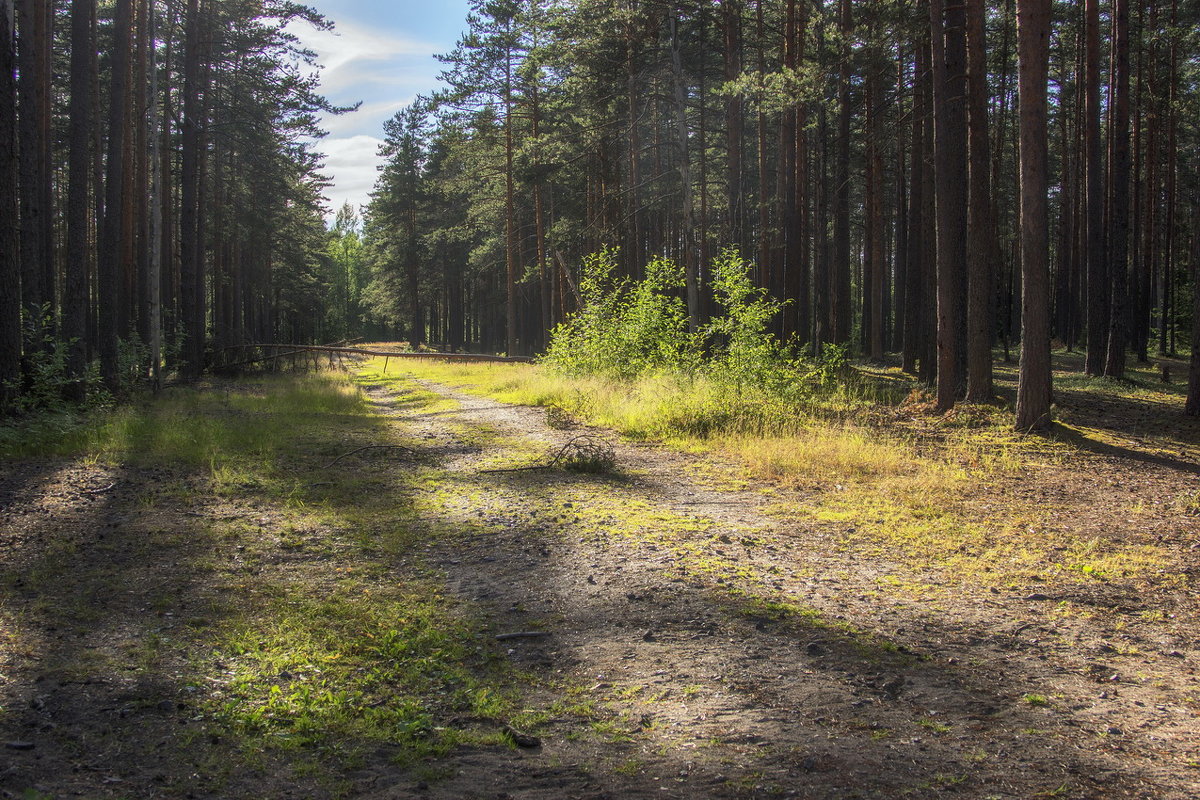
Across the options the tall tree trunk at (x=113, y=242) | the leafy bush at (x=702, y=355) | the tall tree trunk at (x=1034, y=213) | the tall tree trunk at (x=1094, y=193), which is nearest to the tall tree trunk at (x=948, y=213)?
the tall tree trunk at (x=1034, y=213)

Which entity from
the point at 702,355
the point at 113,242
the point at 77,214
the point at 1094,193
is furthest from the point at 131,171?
the point at 1094,193

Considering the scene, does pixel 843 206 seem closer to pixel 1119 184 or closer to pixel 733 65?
pixel 733 65

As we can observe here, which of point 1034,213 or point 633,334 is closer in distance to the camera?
point 1034,213

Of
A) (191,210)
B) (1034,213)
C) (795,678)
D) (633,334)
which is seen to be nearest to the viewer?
(795,678)

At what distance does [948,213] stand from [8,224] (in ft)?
48.1

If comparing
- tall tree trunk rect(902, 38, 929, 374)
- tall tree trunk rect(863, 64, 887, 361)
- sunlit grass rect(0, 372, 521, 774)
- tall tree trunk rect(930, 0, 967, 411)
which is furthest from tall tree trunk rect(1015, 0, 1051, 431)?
tall tree trunk rect(863, 64, 887, 361)

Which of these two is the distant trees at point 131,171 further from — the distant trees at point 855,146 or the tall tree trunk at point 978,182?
the tall tree trunk at point 978,182

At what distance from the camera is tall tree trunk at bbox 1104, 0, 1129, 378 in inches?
678

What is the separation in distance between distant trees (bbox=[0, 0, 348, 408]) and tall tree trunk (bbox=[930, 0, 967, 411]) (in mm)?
14243

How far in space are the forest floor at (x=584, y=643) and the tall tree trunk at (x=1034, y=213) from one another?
340 centimetres

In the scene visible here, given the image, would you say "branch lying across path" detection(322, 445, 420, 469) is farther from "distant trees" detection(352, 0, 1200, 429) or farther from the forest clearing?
"distant trees" detection(352, 0, 1200, 429)

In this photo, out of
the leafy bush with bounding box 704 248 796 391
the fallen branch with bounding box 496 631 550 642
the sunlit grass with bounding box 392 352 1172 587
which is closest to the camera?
the fallen branch with bounding box 496 631 550 642

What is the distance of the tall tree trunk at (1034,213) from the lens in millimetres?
10906

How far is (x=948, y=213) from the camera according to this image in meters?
13.2
